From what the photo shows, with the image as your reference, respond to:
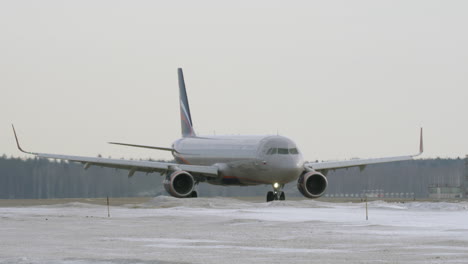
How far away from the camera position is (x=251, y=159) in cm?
5394

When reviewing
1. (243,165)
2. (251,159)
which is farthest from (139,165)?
(251,159)

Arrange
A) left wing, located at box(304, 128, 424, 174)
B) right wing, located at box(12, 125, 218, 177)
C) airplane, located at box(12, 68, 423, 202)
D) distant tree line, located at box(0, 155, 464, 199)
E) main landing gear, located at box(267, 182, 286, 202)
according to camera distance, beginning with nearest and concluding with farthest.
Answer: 1. airplane, located at box(12, 68, 423, 202)
2. main landing gear, located at box(267, 182, 286, 202)
3. right wing, located at box(12, 125, 218, 177)
4. left wing, located at box(304, 128, 424, 174)
5. distant tree line, located at box(0, 155, 464, 199)

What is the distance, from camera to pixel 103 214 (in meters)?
39.8

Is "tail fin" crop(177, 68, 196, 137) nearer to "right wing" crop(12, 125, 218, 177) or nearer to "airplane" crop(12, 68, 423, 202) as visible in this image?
"airplane" crop(12, 68, 423, 202)

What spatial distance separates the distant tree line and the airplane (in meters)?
9.00

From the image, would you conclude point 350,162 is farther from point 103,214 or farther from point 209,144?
point 103,214

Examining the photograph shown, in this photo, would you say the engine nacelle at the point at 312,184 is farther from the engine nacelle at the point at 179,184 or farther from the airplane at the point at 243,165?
the engine nacelle at the point at 179,184

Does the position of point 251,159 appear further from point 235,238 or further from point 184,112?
point 235,238

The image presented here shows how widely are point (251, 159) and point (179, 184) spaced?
4.14m

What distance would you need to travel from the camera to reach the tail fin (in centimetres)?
6869

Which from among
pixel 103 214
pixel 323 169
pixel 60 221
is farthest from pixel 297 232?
pixel 323 169

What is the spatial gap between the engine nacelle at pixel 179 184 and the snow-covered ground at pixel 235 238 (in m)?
13.9

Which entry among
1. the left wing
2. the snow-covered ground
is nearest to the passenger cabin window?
the left wing

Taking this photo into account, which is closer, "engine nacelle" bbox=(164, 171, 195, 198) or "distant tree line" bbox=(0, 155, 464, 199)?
"engine nacelle" bbox=(164, 171, 195, 198)
